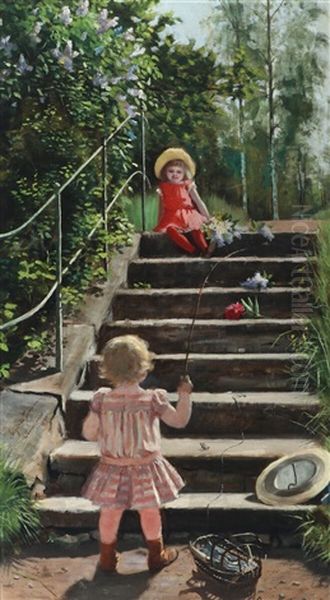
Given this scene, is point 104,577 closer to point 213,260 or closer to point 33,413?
point 33,413

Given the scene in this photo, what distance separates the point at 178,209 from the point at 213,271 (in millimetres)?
457

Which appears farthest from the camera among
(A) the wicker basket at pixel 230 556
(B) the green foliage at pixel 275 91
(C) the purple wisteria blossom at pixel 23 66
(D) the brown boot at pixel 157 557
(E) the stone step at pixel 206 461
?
(C) the purple wisteria blossom at pixel 23 66

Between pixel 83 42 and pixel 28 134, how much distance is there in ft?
1.73

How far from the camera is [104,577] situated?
3.24 m

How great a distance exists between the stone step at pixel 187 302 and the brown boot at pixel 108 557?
1.20 meters

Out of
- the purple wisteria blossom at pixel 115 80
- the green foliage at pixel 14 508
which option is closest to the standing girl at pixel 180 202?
the purple wisteria blossom at pixel 115 80

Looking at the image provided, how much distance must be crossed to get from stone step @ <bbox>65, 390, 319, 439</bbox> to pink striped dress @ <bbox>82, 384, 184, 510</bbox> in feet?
1.72

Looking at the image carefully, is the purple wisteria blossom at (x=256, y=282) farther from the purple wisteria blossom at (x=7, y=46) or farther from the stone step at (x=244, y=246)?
the purple wisteria blossom at (x=7, y=46)

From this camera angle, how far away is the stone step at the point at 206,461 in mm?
3605

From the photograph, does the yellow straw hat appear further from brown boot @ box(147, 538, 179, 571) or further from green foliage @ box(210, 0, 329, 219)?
brown boot @ box(147, 538, 179, 571)

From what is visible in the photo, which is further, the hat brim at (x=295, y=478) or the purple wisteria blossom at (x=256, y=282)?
the purple wisteria blossom at (x=256, y=282)

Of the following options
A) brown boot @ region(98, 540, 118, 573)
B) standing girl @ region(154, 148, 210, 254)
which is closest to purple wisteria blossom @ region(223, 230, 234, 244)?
standing girl @ region(154, 148, 210, 254)

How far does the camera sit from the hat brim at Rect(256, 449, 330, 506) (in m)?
3.43

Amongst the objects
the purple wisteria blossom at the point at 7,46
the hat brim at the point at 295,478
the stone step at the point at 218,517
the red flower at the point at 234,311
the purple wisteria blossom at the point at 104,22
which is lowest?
the stone step at the point at 218,517
